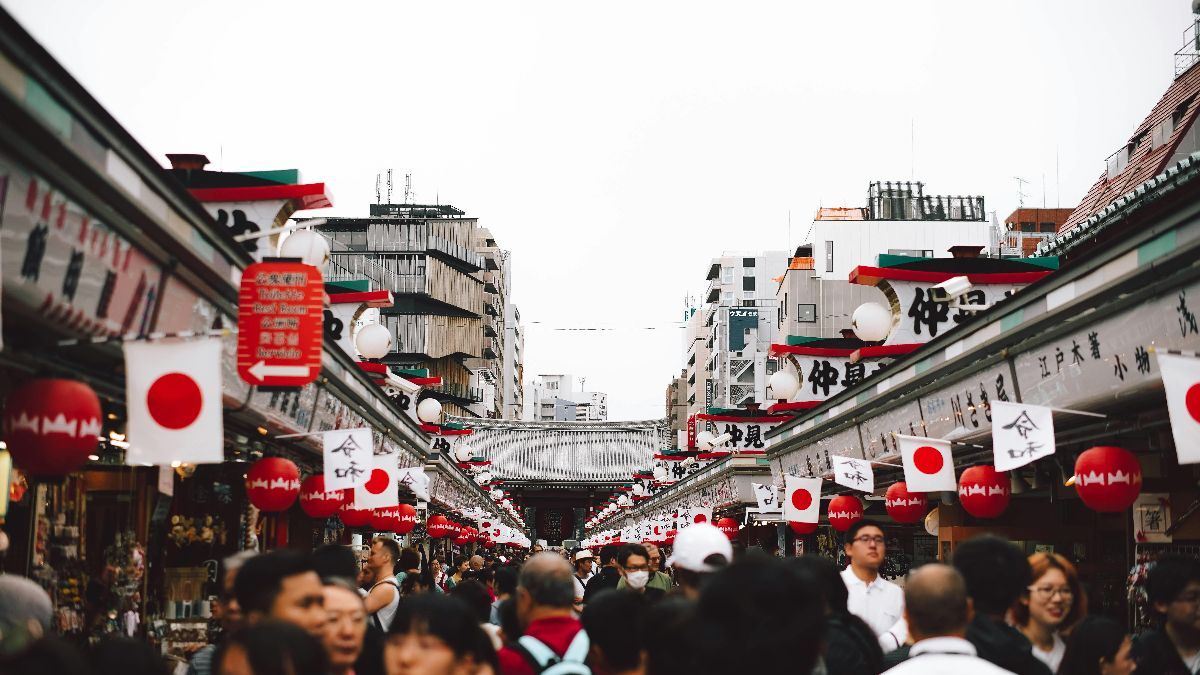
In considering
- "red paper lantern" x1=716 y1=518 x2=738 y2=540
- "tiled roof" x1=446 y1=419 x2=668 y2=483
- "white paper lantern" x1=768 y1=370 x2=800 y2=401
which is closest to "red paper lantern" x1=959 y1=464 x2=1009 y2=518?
"white paper lantern" x1=768 y1=370 x2=800 y2=401

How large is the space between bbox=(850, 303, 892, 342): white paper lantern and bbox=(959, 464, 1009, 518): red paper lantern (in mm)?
6815

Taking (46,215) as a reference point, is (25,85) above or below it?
above

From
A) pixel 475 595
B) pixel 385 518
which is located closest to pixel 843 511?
pixel 385 518

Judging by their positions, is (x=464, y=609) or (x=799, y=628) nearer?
(x=799, y=628)

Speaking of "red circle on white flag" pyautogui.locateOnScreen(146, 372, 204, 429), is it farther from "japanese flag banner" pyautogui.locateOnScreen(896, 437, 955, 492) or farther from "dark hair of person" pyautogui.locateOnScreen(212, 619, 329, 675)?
"japanese flag banner" pyautogui.locateOnScreen(896, 437, 955, 492)

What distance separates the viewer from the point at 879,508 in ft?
78.0

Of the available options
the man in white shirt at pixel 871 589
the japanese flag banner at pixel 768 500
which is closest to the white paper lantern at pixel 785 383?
the japanese flag banner at pixel 768 500

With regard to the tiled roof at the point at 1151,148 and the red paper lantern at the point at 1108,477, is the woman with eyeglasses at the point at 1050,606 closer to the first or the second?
the red paper lantern at the point at 1108,477

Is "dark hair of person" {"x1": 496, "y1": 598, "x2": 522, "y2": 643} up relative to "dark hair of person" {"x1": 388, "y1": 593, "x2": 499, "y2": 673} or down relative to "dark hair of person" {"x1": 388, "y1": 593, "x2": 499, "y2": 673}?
down

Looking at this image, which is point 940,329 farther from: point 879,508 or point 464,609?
point 464,609

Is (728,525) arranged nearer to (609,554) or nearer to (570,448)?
(609,554)

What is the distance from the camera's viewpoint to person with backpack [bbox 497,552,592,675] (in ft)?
20.4

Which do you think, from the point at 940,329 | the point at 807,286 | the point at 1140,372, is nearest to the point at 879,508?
the point at 940,329

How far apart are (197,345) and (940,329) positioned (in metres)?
14.1
